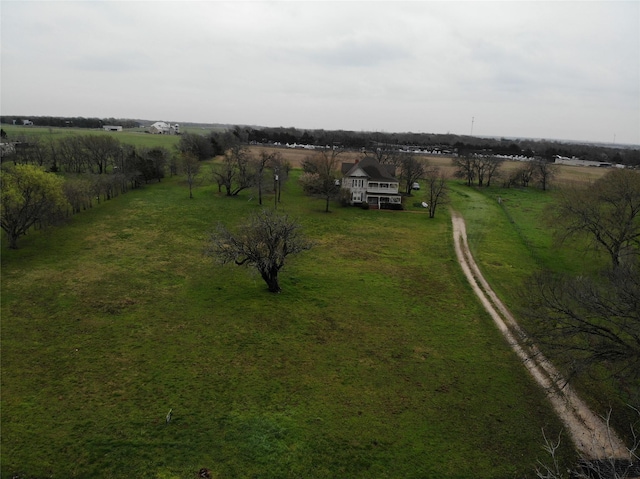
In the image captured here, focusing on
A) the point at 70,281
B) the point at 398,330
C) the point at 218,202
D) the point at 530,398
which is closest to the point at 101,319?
the point at 70,281

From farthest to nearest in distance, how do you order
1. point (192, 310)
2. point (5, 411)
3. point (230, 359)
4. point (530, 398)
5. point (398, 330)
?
point (192, 310) → point (398, 330) → point (230, 359) → point (530, 398) → point (5, 411)

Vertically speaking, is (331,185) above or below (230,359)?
above

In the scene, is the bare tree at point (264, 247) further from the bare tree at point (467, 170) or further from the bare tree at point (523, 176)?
the bare tree at point (523, 176)

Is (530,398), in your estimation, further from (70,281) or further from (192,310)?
(70,281)

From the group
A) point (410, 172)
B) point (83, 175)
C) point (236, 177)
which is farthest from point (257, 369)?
point (83, 175)

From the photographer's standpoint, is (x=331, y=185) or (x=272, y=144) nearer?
(x=331, y=185)

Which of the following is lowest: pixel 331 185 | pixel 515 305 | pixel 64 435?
pixel 64 435

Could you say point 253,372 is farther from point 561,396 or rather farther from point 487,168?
point 487,168
